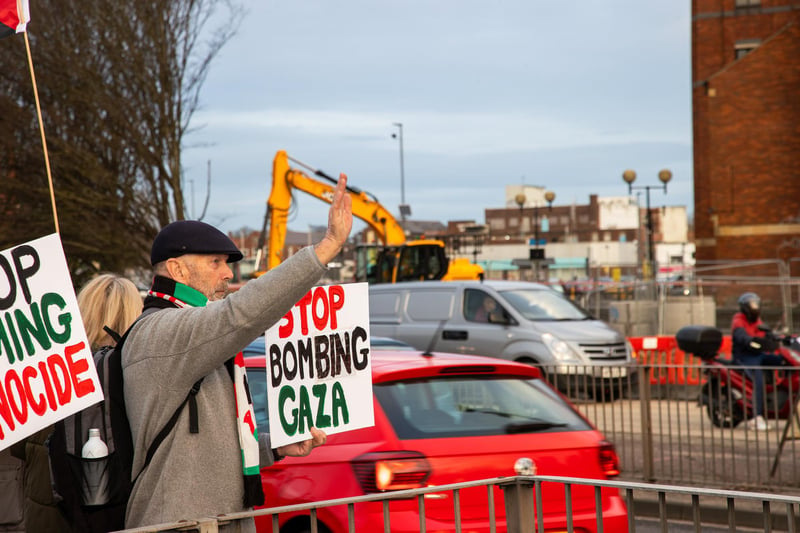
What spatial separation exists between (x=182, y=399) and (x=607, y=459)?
308cm

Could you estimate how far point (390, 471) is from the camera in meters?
5.21

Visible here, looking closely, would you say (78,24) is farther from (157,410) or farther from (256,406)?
(157,410)

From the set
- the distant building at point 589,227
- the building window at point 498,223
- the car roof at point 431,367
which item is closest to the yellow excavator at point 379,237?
the car roof at point 431,367

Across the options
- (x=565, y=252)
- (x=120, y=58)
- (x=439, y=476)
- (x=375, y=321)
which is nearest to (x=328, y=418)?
(x=439, y=476)

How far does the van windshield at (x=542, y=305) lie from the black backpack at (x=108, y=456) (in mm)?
12810

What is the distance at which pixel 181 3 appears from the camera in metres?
25.4

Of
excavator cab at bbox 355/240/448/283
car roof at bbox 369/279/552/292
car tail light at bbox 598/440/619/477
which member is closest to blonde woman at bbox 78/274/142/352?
car tail light at bbox 598/440/619/477

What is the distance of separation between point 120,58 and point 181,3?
194 centimetres

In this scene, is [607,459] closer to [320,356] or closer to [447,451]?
[447,451]

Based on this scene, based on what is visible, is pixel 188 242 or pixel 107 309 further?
pixel 107 309

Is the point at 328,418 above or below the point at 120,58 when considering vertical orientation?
below

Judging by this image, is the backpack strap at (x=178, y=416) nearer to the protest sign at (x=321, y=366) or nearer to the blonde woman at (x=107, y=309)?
the protest sign at (x=321, y=366)

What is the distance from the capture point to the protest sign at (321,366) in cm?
383

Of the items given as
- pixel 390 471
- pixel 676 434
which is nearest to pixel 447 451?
pixel 390 471
